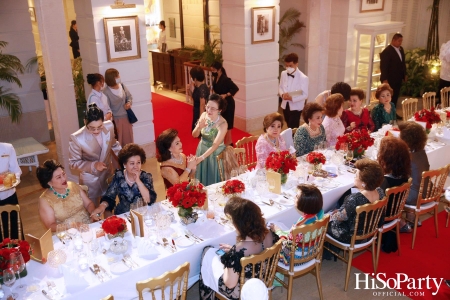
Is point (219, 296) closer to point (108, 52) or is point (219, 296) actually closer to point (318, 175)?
point (318, 175)

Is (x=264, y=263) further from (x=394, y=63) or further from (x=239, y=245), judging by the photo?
(x=394, y=63)

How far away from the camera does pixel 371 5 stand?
991 cm

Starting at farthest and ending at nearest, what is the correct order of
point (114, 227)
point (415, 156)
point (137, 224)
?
point (415, 156) → point (137, 224) → point (114, 227)

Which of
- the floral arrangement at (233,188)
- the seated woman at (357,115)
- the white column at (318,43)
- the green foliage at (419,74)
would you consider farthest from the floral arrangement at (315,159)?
the green foliage at (419,74)

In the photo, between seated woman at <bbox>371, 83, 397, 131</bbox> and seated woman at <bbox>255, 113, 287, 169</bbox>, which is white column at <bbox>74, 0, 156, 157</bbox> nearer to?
seated woman at <bbox>255, 113, 287, 169</bbox>

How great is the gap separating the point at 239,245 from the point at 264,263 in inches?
9.5

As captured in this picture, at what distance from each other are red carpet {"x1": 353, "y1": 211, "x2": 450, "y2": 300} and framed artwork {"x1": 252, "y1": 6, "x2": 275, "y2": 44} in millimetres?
4558

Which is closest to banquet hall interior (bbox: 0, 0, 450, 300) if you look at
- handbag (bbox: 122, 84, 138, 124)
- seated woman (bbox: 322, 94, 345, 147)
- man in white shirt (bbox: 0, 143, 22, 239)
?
man in white shirt (bbox: 0, 143, 22, 239)

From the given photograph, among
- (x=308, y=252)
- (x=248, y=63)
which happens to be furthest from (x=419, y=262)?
(x=248, y=63)

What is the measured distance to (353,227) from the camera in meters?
4.11

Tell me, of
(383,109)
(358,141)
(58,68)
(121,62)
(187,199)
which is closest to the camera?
(187,199)

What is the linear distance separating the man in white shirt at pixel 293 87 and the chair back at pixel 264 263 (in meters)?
4.22

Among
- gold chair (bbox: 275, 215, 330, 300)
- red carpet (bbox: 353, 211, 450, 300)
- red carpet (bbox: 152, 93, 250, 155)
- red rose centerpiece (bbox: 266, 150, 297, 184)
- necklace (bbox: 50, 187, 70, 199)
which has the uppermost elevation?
red rose centerpiece (bbox: 266, 150, 297, 184)

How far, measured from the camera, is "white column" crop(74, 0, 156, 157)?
6.72m
